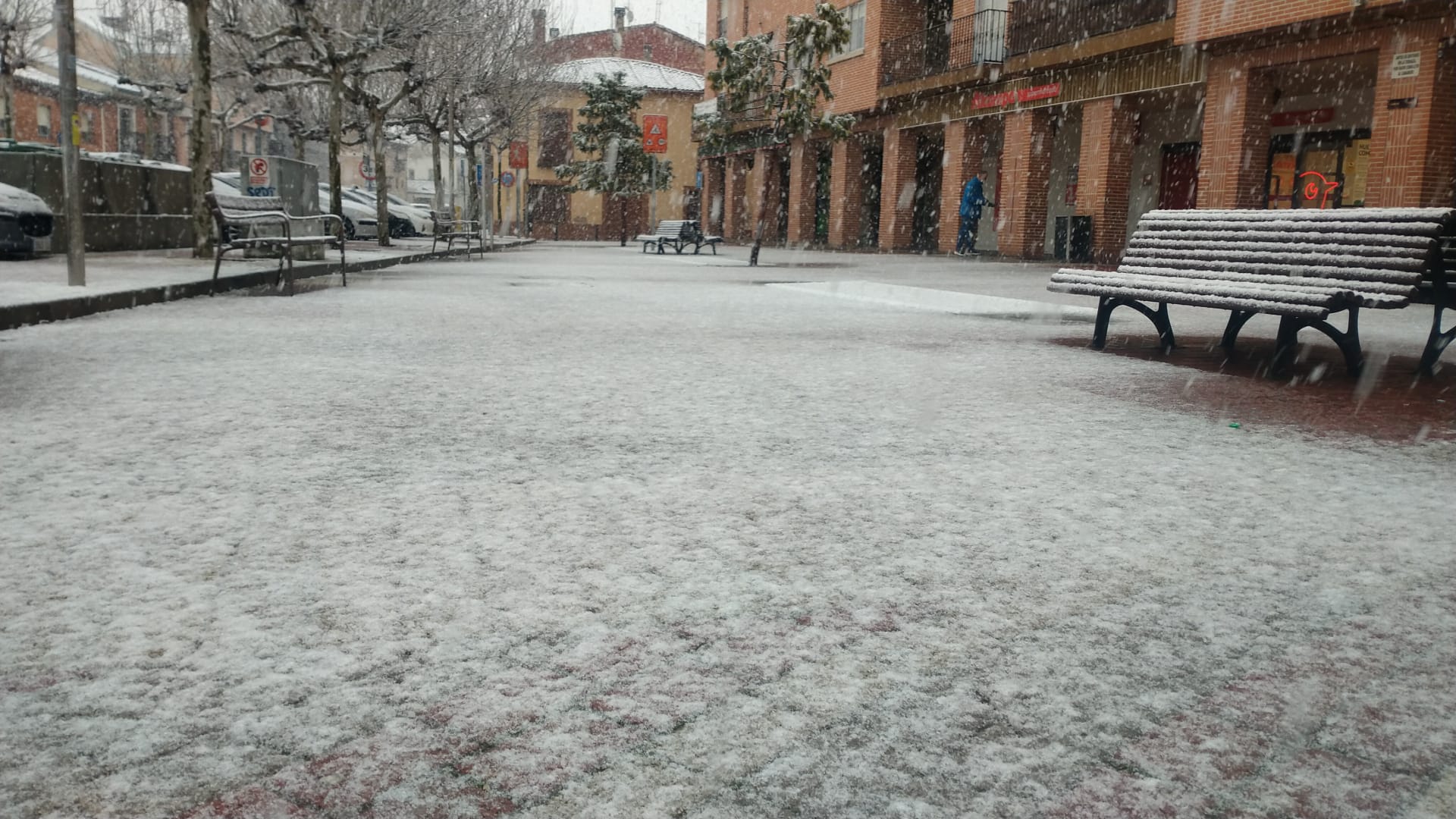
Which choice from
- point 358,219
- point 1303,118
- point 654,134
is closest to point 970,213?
point 1303,118

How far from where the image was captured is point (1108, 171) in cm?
2420

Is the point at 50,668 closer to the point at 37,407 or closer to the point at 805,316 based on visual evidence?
the point at 37,407

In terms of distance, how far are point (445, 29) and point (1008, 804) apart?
2745 cm

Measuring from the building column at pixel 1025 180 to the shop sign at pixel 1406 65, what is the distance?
31.1ft

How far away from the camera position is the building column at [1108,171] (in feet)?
79.0

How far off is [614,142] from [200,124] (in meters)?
38.6

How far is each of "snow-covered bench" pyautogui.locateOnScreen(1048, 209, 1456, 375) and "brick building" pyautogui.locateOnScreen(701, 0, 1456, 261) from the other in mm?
11618

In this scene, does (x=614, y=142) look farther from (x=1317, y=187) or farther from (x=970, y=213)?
(x=1317, y=187)

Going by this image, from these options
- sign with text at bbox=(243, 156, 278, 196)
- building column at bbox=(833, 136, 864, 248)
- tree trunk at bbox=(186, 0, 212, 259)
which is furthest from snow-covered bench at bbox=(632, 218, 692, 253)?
tree trunk at bbox=(186, 0, 212, 259)

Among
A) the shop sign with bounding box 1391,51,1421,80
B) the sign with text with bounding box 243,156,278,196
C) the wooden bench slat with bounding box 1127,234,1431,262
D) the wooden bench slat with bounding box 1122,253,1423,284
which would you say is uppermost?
the shop sign with bounding box 1391,51,1421,80

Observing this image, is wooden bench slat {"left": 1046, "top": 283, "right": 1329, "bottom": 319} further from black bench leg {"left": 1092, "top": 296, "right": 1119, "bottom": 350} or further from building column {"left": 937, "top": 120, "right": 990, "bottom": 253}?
building column {"left": 937, "top": 120, "right": 990, "bottom": 253}

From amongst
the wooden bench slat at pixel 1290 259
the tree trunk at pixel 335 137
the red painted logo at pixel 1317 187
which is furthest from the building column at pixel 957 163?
the wooden bench slat at pixel 1290 259

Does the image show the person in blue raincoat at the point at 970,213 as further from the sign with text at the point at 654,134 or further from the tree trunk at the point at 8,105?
the tree trunk at the point at 8,105

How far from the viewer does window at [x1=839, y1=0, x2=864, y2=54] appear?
1330 inches
